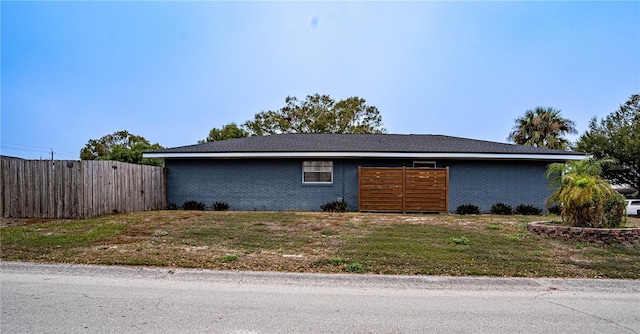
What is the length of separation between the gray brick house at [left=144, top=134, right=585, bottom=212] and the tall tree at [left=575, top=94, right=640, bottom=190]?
1644 centimetres

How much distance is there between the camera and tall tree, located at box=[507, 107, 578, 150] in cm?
2884

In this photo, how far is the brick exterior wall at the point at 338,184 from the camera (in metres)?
16.3

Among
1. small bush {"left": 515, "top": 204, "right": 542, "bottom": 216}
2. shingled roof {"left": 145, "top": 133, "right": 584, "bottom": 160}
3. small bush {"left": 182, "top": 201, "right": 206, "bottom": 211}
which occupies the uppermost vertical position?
shingled roof {"left": 145, "top": 133, "right": 584, "bottom": 160}

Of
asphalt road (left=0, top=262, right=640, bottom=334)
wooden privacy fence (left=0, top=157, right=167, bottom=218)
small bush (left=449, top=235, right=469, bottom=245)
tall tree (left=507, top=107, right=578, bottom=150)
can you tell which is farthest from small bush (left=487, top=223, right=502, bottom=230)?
tall tree (left=507, top=107, right=578, bottom=150)

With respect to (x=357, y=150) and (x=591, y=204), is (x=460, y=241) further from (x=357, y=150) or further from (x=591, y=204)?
(x=357, y=150)

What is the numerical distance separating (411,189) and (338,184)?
2.98 m

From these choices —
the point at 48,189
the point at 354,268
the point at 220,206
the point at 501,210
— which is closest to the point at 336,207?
the point at 220,206

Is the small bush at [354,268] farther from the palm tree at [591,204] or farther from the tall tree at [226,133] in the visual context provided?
the tall tree at [226,133]

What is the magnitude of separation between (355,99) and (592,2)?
25.9 metres

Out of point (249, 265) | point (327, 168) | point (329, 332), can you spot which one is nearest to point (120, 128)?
point (327, 168)

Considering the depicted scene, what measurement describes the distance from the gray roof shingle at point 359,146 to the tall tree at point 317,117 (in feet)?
59.5

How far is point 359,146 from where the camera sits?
1688 cm

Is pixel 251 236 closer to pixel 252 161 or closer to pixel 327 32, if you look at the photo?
pixel 252 161

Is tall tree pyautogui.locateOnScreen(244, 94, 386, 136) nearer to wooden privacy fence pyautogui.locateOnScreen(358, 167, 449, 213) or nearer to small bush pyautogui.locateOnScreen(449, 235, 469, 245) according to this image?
wooden privacy fence pyautogui.locateOnScreen(358, 167, 449, 213)
